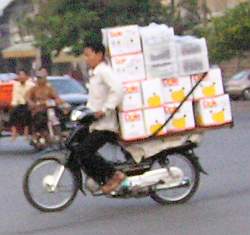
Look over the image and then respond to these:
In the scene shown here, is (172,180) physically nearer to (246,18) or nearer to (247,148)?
(247,148)

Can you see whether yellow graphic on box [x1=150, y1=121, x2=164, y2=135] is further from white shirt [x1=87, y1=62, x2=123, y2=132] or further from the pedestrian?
the pedestrian

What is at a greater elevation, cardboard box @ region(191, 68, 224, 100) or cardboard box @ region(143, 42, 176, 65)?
cardboard box @ region(143, 42, 176, 65)

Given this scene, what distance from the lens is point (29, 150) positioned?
66.4ft

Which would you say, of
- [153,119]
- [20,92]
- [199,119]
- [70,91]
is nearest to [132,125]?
[153,119]

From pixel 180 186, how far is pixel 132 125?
3.00 feet

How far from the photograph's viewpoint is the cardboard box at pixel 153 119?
35.7 feet

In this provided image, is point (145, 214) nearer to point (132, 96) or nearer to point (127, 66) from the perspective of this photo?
point (132, 96)

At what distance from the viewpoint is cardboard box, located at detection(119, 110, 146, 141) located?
10.7 m

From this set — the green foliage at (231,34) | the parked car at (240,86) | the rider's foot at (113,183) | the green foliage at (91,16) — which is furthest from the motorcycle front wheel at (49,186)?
the green foliage at (91,16)

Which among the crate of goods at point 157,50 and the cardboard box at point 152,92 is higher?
the crate of goods at point 157,50

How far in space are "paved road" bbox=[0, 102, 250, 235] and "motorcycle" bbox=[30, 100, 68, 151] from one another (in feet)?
16.0

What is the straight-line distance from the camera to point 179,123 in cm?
1108

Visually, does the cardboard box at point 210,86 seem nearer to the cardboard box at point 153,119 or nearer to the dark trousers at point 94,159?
the cardboard box at point 153,119

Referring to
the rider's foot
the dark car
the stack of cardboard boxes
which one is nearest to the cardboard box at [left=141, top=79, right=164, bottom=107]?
the stack of cardboard boxes
